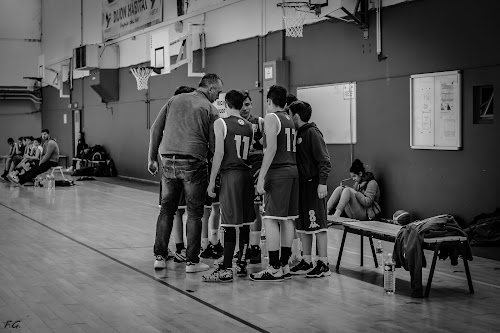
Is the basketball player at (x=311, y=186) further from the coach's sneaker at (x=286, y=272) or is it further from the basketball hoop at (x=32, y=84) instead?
the basketball hoop at (x=32, y=84)

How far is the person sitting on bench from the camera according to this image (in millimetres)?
10836

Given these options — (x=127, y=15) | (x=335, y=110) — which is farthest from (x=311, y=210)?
(x=127, y=15)

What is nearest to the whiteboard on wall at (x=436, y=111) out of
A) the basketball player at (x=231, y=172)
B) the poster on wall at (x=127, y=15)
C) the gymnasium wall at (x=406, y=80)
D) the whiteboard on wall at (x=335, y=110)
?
the gymnasium wall at (x=406, y=80)

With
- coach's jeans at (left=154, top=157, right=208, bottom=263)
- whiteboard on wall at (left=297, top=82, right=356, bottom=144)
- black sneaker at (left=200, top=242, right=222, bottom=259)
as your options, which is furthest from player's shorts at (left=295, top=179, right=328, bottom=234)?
whiteboard on wall at (left=297, top=82, right=356, bottom=144)

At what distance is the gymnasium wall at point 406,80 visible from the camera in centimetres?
962

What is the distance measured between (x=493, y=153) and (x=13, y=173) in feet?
45.2

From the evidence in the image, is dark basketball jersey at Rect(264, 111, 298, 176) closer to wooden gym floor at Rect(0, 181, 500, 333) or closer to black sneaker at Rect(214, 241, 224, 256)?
wooden gym floor at Rect(0, 181, 500, 333)

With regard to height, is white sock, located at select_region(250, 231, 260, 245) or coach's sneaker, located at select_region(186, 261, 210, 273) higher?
white sock, located at select_region(250, 231, 260, 245)

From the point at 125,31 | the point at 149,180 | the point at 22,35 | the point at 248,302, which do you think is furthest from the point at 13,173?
the point at 248,302

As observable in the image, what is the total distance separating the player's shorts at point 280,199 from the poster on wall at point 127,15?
487 inches

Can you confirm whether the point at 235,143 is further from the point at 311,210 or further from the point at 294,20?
the point at 294,20

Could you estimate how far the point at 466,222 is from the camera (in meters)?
9.86

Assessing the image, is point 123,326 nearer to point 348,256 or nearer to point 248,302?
point 248,302

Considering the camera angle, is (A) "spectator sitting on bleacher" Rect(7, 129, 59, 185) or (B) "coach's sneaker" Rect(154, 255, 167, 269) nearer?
(B) "coach's sneaker" Rect(154, 255, 167, 269)
